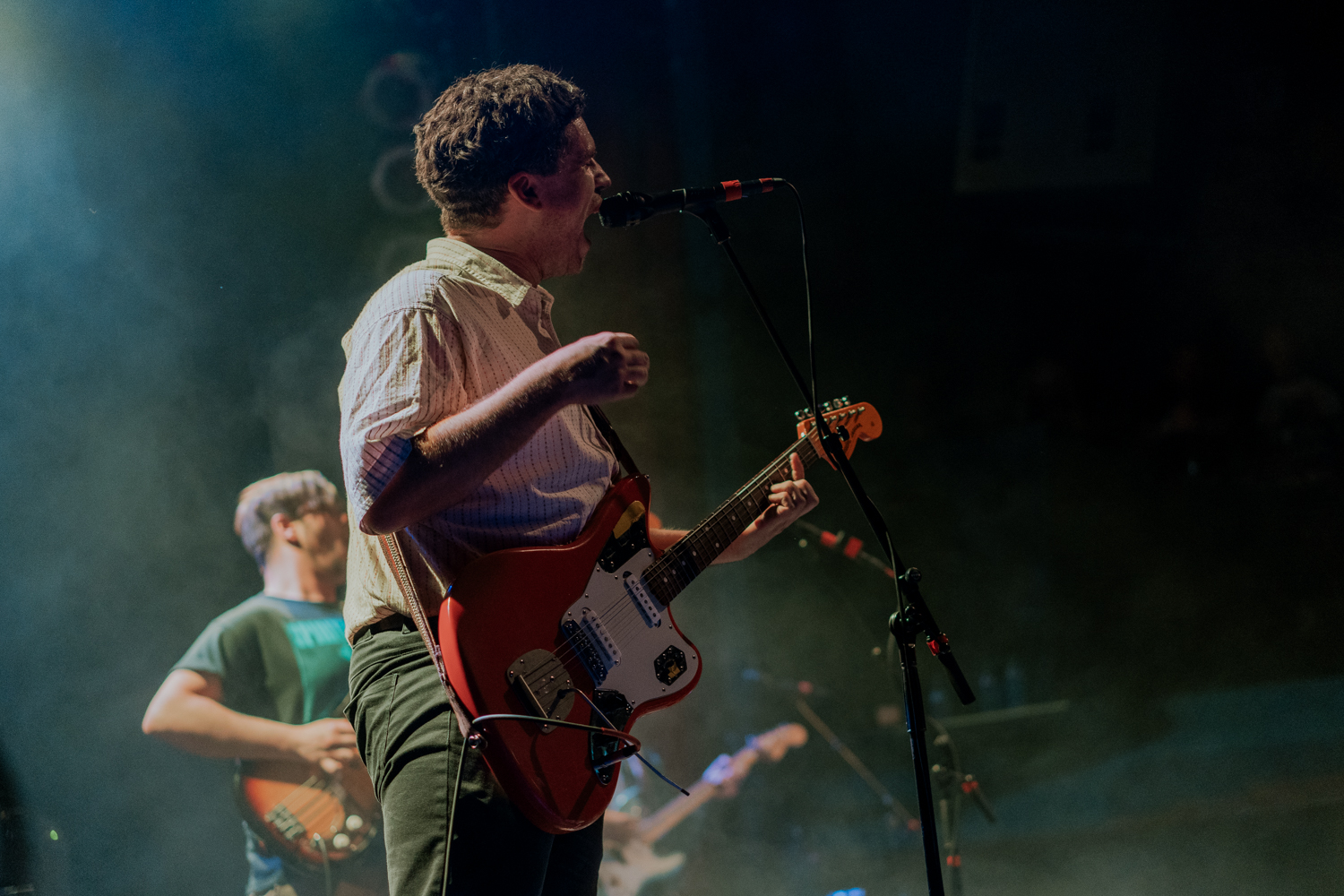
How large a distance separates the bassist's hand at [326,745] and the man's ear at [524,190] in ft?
7.60

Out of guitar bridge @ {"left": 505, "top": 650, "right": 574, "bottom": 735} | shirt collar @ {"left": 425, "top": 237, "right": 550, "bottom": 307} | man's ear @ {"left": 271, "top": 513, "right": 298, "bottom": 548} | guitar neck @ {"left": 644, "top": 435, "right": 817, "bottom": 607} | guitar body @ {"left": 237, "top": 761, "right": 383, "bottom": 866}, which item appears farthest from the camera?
man's ear @ {"left": 271, "top": 513, "right": 298, "bottom": 548}

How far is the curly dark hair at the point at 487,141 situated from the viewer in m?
1.76

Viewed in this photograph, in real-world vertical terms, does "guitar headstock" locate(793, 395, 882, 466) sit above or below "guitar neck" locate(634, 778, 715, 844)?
above

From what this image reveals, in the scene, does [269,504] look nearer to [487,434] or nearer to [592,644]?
[592,644]

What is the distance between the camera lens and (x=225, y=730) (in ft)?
10.5

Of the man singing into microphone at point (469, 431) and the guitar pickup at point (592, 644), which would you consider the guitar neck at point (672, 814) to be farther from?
the guitar pickup at point (592, 644)

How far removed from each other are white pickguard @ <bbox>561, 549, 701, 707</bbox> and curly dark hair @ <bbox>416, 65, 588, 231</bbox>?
2.55 ft

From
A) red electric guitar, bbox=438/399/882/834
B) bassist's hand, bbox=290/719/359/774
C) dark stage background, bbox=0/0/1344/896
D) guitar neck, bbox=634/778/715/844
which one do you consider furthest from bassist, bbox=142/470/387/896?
red electric guitar, bbox=438/399/882/834

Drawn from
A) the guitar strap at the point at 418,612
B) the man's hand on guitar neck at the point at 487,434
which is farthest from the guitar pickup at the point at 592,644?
the man's hand on guitar neck at the point at 487,434

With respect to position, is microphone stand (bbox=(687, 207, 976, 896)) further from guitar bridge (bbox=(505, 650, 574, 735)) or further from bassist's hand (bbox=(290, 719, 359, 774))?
bassist's hand (bbox=(290, 719, 359, 774))

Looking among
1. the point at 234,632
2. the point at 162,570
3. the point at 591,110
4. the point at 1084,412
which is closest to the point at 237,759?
the point at 234,632

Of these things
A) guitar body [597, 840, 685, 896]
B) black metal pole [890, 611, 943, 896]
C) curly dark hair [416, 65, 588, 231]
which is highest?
curly dark hair [416, 65, 588, 231]

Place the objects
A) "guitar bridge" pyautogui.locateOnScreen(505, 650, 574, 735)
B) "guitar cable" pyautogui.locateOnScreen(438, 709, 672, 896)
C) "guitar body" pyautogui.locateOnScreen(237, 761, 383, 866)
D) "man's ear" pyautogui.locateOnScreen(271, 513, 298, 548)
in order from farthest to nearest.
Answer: "man's ear" pyautogui.locateOnScreen(271, 513, 298, 548) < "guitar body" pyautogui.locateOnScreen(237, 761, 383, 866) < "guitar bridge" pyautogui.locateOnScreen(505, 650, 574, 735) < "guitar cable" pyautogui.locateOnScreen(438, 709, 672, 896)

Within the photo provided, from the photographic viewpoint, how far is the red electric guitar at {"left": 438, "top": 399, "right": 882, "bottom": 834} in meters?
1.35
